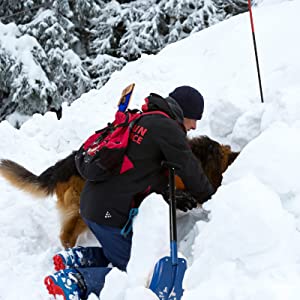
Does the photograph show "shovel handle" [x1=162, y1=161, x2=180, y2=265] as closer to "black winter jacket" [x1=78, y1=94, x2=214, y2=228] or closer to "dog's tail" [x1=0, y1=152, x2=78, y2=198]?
"black winter jacket" [x1=78, y1=94, x2=214, y2=228]

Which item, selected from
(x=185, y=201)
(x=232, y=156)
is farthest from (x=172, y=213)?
(x=232, y=156)

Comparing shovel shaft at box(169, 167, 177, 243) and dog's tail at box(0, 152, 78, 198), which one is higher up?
shovel shaft at box(169, 167, 177, 243)

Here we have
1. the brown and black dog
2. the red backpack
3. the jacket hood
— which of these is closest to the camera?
the red backpack

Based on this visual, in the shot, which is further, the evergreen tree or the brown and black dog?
the evergreen tree

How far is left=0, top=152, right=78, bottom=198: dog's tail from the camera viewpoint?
401 centimetres

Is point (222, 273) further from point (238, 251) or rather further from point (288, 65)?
point (288, 65)

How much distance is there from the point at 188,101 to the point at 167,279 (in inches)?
51.7

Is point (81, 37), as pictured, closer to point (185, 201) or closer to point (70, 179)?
point (70, 179)

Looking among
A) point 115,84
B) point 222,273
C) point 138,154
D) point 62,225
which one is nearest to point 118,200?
point 138,154

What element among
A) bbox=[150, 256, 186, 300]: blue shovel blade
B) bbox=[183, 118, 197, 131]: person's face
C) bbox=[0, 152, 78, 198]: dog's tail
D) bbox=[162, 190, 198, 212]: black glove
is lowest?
bbox=[162, 190, 198, 212]: black glove

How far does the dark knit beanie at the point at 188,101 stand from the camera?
319cm

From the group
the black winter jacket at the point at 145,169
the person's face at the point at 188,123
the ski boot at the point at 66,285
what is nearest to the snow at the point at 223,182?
the ski boot at the point at 66,285

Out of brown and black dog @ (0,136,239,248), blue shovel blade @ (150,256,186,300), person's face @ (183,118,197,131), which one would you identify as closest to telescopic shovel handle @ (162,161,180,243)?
blue shovel blade @ (150,256,186,300)

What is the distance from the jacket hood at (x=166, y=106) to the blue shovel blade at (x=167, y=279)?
1.00 metres
